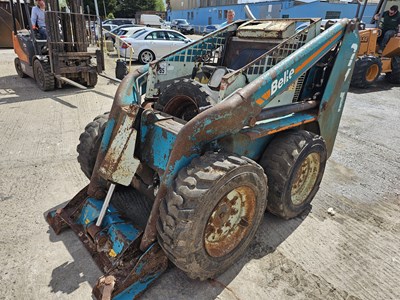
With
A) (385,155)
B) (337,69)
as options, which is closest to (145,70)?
(337,69)

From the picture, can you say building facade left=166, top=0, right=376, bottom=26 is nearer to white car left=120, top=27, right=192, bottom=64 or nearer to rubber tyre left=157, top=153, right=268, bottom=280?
white car left=120, top=27, right=192, bottom=64

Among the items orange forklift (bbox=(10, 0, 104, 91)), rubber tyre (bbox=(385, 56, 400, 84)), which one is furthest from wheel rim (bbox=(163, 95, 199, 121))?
rubber tyre (bbox=(385, 56, 400, 84))

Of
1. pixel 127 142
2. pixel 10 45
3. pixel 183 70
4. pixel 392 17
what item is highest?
pixel 392 17

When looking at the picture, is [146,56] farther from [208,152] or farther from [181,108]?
[208,152]

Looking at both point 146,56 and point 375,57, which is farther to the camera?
point 146,56

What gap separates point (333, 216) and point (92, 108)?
5806 millimetres

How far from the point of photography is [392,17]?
9.84m

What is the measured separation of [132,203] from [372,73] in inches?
372

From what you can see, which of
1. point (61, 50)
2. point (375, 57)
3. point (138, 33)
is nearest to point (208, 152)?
point (61, 50)

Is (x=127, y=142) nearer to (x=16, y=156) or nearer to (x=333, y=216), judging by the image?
(x=333, y=216)

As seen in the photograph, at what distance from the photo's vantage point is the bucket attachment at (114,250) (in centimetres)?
234

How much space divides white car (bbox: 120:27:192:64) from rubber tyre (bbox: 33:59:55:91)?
15.2ft

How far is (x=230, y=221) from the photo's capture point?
2627mm

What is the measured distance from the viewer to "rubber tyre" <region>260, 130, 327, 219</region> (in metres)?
3.03
